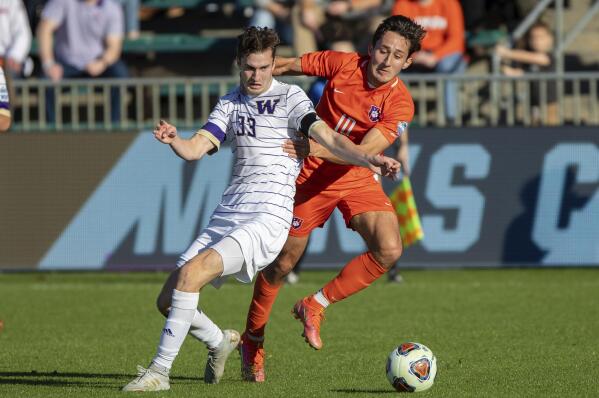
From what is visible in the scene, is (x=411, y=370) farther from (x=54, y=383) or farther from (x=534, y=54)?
(x=534, y=54)

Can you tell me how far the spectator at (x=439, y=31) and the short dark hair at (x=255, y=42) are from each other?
968 cm

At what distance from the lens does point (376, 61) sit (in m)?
8.53

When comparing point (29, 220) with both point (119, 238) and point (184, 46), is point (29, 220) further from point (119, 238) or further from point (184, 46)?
point (184, 46)

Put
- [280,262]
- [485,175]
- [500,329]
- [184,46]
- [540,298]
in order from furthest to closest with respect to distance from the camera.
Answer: [184,46], [485,175], [540,298], [500,329], [280,262]

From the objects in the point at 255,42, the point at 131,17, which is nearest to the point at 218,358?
the point at 255,42

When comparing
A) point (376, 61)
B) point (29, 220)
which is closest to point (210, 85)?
point (29, 220)

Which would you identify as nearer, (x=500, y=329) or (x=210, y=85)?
(x=500, y=329)

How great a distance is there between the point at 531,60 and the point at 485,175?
3.36m

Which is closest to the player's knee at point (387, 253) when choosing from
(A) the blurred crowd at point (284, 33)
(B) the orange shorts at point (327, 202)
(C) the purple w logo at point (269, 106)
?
(B) the orange shorts at point (327, 202)

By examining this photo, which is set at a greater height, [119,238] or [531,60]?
[531,60]

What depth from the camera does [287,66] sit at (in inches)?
338

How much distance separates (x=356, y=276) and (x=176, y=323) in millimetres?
1687

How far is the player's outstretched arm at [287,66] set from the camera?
8.52 meters

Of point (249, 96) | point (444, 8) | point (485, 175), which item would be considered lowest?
point (485, 175)
